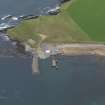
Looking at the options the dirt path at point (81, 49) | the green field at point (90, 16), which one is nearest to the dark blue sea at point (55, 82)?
the dirt path at point (81, 49)

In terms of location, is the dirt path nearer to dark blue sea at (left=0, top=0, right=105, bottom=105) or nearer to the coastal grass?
dark blue sea at (left=0, top=0, right=105, bottom=105)

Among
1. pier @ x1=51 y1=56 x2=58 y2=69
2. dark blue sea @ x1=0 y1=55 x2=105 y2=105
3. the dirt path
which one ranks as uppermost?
the dirt path

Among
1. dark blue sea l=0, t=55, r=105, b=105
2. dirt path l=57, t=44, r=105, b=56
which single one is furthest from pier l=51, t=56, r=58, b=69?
dirt path l=57, t=44, r=105, b=56

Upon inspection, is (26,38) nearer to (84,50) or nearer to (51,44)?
(51,44)

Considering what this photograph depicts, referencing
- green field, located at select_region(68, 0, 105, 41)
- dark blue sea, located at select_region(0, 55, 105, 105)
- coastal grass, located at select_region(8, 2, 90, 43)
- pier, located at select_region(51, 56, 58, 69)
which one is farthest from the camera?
green field, located at select_region(68, 0, 105, 41)

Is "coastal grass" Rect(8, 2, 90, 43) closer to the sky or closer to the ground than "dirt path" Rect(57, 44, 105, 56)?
closer to the sky

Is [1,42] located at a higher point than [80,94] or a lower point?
higher

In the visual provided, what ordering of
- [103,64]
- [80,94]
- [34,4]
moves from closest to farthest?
[80,94] < [103,64] < [34,4]

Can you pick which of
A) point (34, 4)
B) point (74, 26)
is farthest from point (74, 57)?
point (34, 4)
